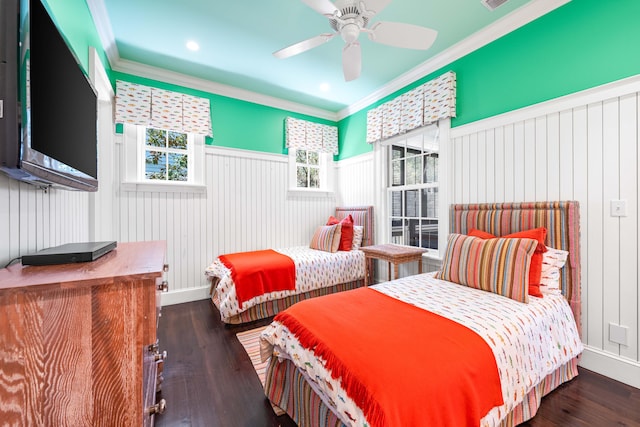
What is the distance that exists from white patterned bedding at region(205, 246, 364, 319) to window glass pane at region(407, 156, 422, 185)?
3.88 feet

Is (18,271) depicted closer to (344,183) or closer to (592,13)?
(592,13)

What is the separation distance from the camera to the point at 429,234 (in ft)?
10.7

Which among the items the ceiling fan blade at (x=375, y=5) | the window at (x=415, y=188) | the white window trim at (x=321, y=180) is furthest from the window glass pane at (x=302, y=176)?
the ceiling fan blade at (x=375, y=5)

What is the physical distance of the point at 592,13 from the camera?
1.90 m

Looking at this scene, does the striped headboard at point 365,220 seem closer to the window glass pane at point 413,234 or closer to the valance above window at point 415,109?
the window glass pane at point 413,234

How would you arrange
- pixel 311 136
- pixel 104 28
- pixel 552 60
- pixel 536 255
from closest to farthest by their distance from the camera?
pixel 536 255 → pixel 552 60 → pixel 104 28 → pixel 311 136

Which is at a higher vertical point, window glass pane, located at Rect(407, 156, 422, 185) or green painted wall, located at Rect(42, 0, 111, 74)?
green painted wall, located at Rect(42, 0, 111, 74)

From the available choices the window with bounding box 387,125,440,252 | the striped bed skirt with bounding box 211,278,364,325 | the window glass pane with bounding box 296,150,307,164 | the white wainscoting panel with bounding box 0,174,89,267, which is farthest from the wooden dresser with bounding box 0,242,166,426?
the window glass pane with bounding box 296,150,307,164

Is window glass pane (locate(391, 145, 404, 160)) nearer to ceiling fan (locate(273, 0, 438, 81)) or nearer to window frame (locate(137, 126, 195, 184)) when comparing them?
ceiling fan (locate(273, 0, 438, 81))

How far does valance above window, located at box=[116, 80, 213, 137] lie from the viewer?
2.96m

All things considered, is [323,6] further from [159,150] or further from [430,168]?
[159,150]

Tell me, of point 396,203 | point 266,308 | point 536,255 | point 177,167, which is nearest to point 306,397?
point 266,308

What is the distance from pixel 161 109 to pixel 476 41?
3435 mm

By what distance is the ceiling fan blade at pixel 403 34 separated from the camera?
5.84 feet
